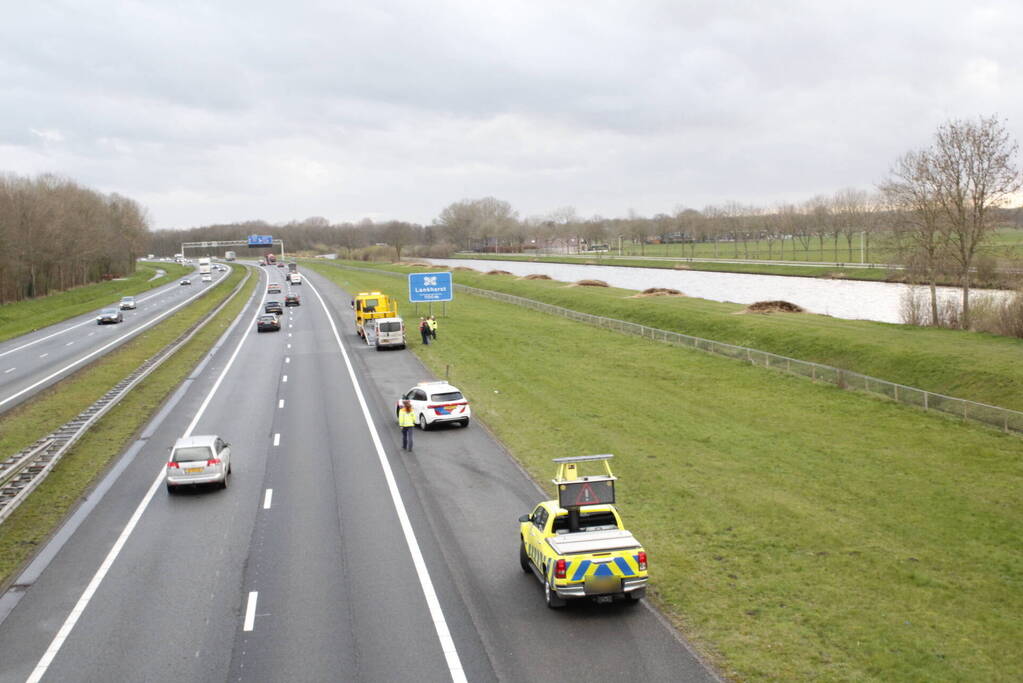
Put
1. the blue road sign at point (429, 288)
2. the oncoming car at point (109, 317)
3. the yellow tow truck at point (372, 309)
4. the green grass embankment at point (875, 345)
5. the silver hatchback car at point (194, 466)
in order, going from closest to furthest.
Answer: the silver hatchback car at point (194, 466)
the green grass embankment at point (875, 345)
the yellow tow truck at point (372, 309)
the blue road sign at point (429, 288)
the oncoming car at point (109, 317)

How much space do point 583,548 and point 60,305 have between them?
93.4m

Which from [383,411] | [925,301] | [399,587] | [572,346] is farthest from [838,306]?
[399,587]

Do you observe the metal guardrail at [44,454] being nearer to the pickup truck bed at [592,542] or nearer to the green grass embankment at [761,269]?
the pickup truck bed at [592,542]

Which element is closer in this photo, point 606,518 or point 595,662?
point 595,662

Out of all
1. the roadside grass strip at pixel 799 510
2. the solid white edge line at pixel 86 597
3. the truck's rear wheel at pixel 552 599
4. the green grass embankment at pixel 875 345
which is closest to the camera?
the solid white edge line at pixel 86 597

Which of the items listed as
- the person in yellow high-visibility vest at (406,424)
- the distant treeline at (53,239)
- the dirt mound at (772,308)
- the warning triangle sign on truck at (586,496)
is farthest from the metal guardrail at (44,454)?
the distant treeline at (53,239)

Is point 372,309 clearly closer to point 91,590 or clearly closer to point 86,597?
point 91,590

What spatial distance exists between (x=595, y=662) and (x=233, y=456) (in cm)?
1675

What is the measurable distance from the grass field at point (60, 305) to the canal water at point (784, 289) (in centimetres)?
6188

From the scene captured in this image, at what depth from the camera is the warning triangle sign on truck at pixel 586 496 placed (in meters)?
14.8

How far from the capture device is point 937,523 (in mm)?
19562

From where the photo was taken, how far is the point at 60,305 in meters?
92.1

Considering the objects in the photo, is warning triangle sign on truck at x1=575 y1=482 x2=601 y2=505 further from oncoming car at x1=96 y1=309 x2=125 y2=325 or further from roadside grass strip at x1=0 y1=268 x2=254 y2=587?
oncoming car at x1=96 y1=309 x2=125 y2=325

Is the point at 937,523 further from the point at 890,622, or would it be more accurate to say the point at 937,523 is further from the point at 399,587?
the point at 399,587
